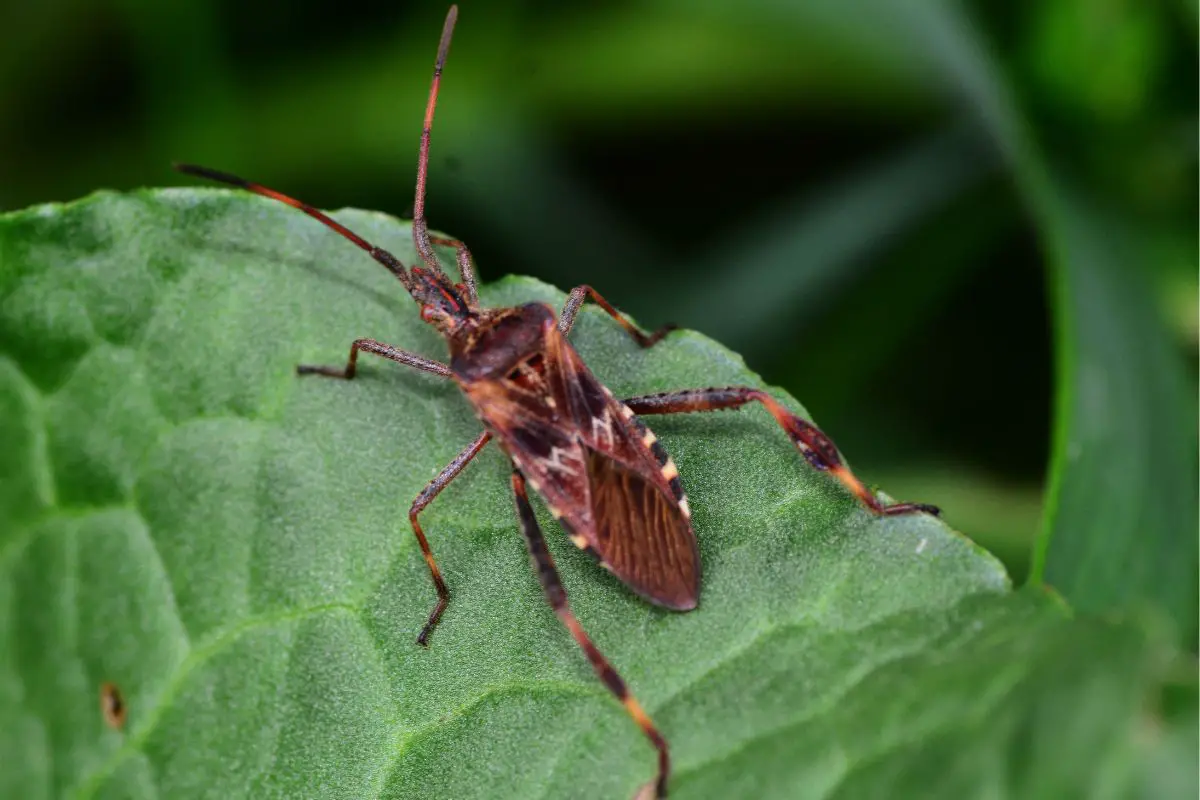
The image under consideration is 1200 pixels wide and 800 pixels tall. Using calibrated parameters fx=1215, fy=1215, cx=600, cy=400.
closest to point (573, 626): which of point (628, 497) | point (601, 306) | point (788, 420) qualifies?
point (628, 497)

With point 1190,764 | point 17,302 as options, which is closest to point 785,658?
point 1190,764

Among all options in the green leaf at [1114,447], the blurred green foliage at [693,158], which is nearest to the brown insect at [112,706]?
the green leaf at [1114,447]

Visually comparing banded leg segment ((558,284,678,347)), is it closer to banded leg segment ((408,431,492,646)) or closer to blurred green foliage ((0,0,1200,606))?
banded leg segment ((408,431,492,646))

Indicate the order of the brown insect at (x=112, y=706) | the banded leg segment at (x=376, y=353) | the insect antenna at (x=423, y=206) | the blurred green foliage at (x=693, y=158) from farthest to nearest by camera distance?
1. the blurred green foliage at (x=693, y=158)
2. the insect antenna at (x=423, y=206)
3. the banded leg segment at (x=376, y=353)
4. the brown insect at (x=112, y=706)

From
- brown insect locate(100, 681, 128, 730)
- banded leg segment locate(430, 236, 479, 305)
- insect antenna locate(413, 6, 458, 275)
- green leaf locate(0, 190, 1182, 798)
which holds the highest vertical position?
insect antenna locate(413, 6, 458, 275)

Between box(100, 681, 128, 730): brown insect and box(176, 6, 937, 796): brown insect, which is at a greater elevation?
box(176, 6, 937, 796): brown insect

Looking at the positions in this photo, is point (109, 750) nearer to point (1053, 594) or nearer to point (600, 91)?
point (1053, 594)

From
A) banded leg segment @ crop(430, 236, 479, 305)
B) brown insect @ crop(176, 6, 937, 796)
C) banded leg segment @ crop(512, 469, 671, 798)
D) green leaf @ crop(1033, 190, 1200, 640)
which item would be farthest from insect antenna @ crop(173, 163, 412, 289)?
green leaf @ crop(1033, 190, 1200, 640)

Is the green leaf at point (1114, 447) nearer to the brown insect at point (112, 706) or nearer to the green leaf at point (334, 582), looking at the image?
the green leaf at point (334, 582)
